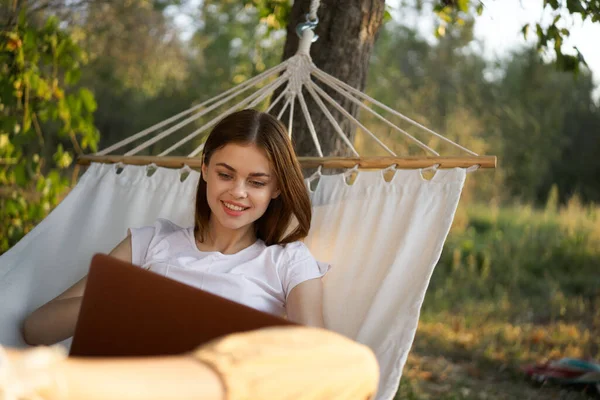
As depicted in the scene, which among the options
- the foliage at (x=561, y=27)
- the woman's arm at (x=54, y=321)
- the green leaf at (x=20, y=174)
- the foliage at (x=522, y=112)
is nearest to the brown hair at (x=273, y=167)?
the woman's arm at (x=54, y=321)

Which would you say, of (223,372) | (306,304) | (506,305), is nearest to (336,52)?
(306,304)

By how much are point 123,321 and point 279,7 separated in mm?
2593

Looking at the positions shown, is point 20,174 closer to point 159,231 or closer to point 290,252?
point 159,231

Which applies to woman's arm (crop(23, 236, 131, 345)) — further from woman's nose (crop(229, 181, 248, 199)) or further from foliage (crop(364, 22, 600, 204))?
foliage (crop(364, 22, 600, 204))

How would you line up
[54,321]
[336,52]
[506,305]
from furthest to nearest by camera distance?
[506,305], [336,52], [54,321]

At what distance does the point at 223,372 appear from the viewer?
0.89 m

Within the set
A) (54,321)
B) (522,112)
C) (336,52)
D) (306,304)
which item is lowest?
(54,321)

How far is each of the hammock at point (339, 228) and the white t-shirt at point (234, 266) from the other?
13 centimetres

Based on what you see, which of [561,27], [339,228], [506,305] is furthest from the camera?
[506,305]

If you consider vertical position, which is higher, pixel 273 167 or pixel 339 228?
pixel 273 167

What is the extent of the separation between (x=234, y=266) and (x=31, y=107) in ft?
5.81

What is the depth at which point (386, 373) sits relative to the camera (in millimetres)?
1683

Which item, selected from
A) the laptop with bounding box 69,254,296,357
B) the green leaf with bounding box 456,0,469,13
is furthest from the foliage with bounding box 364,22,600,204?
the laptop with bounding box 69,254,296,357

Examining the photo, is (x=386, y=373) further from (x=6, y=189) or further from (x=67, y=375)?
(x=6, y=189)
